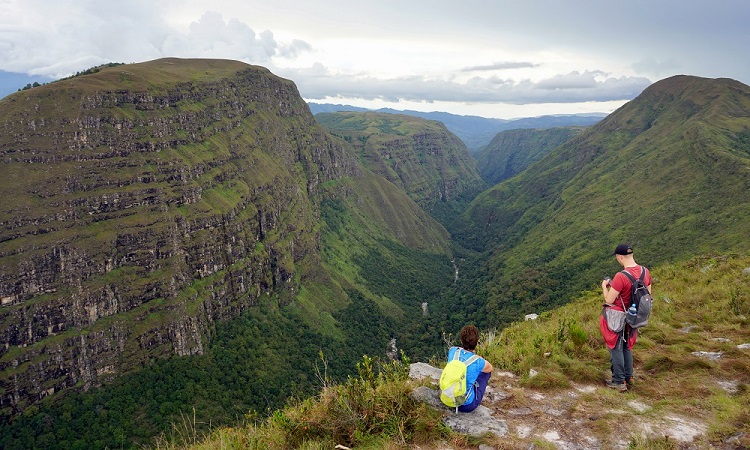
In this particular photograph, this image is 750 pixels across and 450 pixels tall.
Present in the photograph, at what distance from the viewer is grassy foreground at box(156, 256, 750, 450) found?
28.1 feet

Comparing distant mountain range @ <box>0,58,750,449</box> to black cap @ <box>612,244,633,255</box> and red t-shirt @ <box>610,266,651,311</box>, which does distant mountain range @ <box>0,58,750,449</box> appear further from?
black cap @ <box>612,244,633,255</box>

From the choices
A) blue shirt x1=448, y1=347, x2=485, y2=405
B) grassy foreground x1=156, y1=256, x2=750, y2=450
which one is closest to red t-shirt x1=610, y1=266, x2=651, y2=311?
grassy foreground x1=156, y1=256, x2=750, y2=450

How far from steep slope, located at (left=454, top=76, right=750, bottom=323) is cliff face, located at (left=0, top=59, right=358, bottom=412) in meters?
82.6

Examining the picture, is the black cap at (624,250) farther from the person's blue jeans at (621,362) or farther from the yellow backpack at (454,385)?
the yellow backpack at (454,385)

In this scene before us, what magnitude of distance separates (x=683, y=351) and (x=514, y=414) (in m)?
6.90

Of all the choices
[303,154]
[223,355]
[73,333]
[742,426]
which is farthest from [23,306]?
[303,154]

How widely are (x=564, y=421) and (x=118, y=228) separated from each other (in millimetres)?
103970

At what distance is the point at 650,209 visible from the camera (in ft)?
404

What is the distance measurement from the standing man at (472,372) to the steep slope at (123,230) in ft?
321

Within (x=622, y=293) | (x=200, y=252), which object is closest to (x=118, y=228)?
(x=200, y=252)

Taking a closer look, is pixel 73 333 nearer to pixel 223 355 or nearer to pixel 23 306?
pixel 23 306

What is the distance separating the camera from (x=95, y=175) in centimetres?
9075

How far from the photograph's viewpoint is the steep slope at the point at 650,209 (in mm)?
96375

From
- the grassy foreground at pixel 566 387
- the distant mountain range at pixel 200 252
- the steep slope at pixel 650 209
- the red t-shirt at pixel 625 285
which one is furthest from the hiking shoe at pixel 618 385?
the steep slope at pixel 650 209
